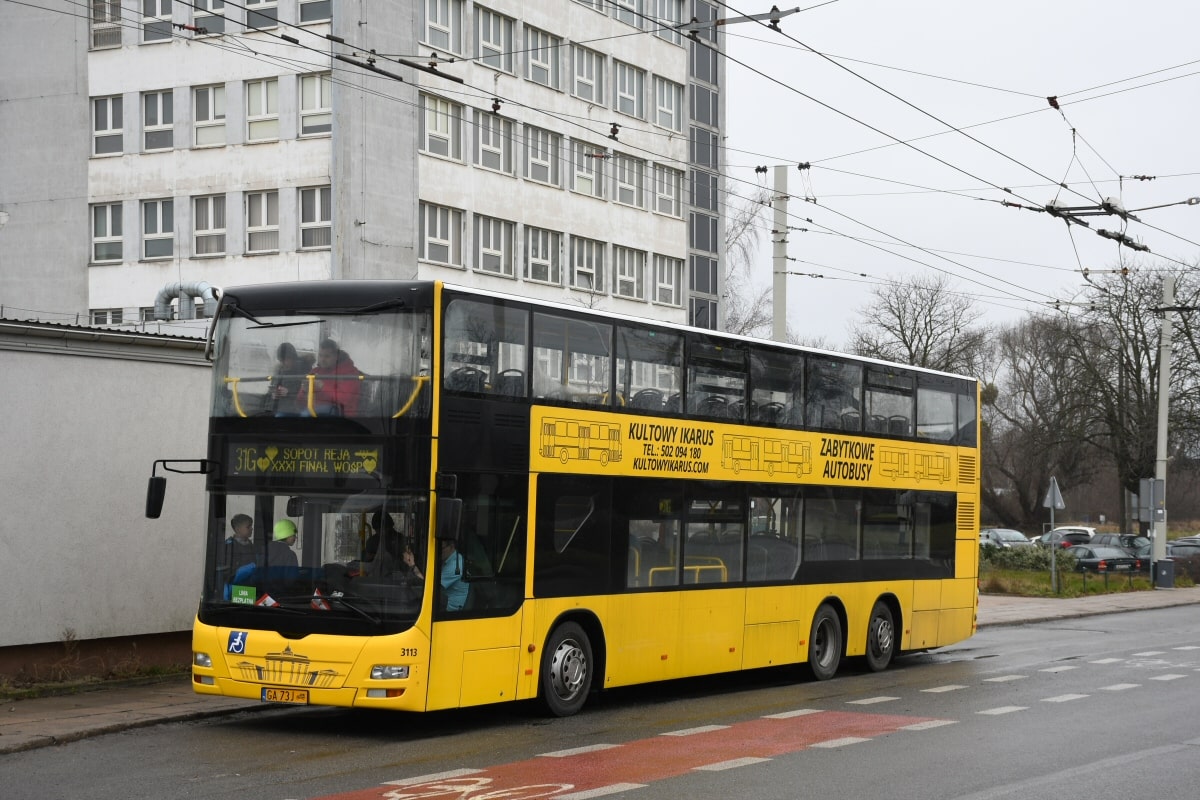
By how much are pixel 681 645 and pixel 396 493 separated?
14.3 ft

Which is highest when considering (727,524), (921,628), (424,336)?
(424,336)

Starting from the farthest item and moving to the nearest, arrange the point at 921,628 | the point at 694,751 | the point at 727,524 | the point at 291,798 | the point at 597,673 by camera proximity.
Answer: the point at 921,628 < the point at 727,524 < the point at 597,673 < the point at 694,751 < the point at 291,798

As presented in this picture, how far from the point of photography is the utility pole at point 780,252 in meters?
25.0

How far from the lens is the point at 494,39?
4447 centimetres

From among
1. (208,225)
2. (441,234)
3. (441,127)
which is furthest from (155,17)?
(441,234)

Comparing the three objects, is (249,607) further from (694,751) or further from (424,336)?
(694,751)

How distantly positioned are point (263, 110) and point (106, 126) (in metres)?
5.32

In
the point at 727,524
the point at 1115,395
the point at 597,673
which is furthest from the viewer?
the point at 1115,395

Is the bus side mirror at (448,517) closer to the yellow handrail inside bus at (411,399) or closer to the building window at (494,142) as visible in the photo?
the yellow handrail inside bus at (411,399)

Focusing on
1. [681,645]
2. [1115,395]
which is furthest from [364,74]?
[1115,395]

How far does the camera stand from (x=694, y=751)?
12289mm

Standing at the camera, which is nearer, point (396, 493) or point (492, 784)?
point (492, 784)

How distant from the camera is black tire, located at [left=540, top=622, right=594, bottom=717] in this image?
14172 millimetres

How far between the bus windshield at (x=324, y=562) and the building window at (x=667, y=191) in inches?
1546
